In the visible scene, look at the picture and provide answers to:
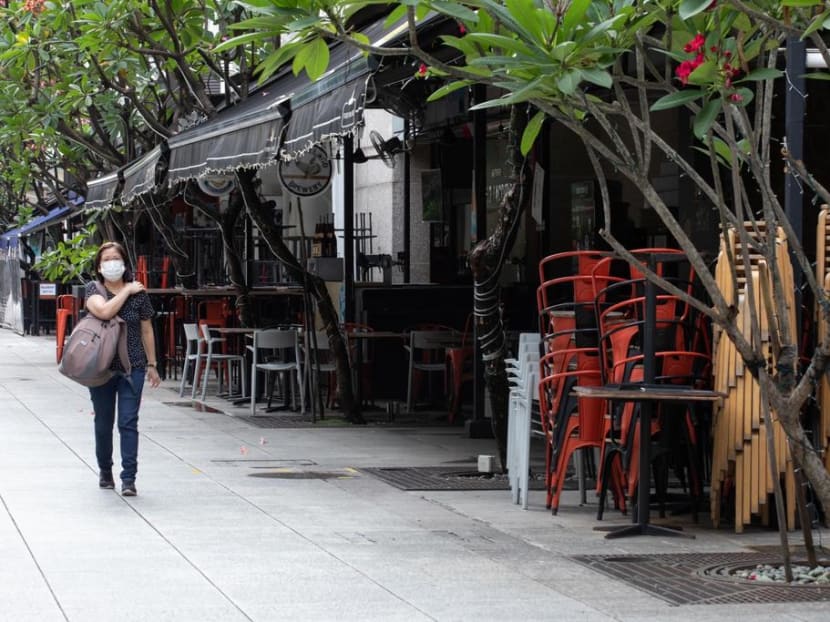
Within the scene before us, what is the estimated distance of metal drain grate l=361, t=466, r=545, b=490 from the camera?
11.0 meters

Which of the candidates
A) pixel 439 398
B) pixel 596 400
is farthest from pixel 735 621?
pixel 439 398

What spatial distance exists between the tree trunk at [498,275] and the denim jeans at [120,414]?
2.60 meters

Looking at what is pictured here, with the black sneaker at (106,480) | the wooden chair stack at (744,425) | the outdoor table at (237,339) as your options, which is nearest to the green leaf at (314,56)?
the wooden chair stack at (744,425)

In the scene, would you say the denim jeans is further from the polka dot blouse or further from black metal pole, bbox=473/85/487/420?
black metal pole, bbox=473/85/487/420

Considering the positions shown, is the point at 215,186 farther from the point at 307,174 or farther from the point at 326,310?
the point at 326,310

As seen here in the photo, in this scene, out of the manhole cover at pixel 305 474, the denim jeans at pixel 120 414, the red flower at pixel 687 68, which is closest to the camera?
the red flower at pixel 687 68

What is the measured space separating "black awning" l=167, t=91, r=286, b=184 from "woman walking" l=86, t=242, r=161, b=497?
2782mm

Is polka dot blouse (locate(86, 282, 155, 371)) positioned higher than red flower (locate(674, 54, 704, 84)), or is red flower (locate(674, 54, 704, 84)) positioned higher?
red flower (locate(674, 54, 704, 84))

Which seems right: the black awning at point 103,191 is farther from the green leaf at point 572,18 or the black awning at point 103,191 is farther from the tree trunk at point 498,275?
the green leaf at point 572,18

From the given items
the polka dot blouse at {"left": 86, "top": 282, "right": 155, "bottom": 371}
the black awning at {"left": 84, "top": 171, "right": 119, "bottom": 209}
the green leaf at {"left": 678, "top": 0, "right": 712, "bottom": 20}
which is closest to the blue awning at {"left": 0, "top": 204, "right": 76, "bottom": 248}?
the black awning at {"left": 84, "top": 171, "right": 119, "bottom": 209}

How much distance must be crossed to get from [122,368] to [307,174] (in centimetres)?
801

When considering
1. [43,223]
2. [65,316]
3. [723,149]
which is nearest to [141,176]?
[65,316]

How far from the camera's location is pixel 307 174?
1808cm

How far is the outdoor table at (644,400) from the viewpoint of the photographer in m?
8.52
